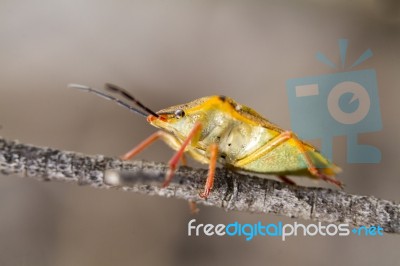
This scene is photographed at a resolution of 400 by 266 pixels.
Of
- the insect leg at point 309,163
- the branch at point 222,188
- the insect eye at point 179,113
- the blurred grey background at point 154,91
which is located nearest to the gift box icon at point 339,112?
the blurred grey background at point 154,91

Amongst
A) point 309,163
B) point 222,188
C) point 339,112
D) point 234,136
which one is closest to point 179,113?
point 234,136

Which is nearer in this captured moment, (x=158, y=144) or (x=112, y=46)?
(x=158, y=144)

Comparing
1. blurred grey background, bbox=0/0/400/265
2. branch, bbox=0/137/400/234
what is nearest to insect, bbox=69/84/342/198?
branch, bbox=0/137/400/234

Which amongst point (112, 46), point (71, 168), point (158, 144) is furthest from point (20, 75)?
point (71, 168)

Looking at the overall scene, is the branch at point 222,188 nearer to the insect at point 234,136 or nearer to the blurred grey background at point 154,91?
the insect at point 234,136

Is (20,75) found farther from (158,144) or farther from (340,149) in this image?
(340,149)
